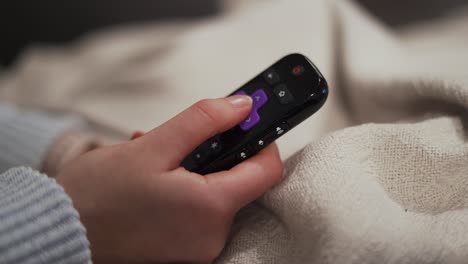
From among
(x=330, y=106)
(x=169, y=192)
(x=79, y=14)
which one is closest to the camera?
(x=169, y=192)

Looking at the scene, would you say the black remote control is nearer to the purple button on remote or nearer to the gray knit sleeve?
the purple button on remote

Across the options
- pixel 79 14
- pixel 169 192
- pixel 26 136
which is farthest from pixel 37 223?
pixel 79 14

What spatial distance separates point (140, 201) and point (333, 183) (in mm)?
148

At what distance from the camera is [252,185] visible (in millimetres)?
335

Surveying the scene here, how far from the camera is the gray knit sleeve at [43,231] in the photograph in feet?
1.10

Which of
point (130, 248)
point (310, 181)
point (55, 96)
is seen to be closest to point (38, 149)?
point (55, 96)

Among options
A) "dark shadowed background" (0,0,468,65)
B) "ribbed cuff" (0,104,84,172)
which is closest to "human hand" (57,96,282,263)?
"ribbed cuff" (0,104,84,172)

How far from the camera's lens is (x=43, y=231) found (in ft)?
1.12

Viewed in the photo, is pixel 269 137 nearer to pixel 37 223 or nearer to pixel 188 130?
pixel 188 130

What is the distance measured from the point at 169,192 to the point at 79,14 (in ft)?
2.41

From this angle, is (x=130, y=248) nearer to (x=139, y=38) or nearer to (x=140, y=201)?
(x=140, y=201)

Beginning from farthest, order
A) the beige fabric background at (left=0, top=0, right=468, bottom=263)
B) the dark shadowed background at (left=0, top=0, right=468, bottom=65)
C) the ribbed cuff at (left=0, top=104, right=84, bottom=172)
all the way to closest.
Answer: the dark shadowed background at (left=0, top=0, right=468, bottom=65), the ribbed cuff at (left=0, top=104, right=84, bottom=172), the beige fabric background at (left=0, top=0, right=468, bottom=263)

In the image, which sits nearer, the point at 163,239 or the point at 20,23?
the point at 163,239

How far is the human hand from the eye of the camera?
0.33 metres
